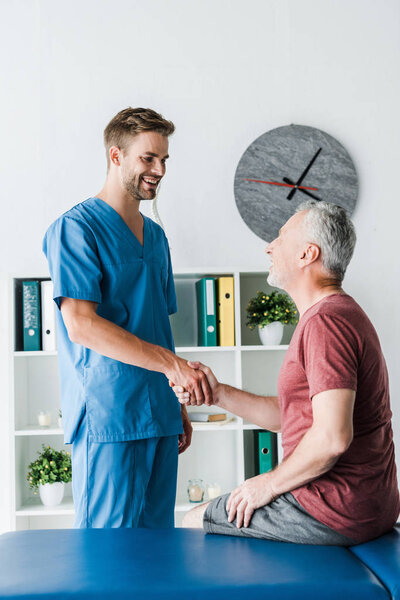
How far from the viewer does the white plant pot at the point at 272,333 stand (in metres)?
2.71

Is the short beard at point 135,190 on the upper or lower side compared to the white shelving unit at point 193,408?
upper

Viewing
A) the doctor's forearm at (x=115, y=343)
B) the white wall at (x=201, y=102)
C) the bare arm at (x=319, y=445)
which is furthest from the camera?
the white wall at (x=201, y=102)

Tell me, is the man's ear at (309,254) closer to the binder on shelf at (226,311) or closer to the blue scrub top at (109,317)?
the blue scrub top at (109,317)

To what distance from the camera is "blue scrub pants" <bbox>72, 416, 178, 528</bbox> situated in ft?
5.56

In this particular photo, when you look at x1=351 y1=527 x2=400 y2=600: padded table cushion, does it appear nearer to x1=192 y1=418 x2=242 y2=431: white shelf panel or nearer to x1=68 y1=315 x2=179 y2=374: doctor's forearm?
x1=68 y1=315 x2=179 y2=374: doctor's forearm

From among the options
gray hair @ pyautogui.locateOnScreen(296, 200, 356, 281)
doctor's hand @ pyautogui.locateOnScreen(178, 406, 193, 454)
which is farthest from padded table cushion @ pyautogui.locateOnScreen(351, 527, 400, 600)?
doctor's hand @ pyautogui.locateOnScreen(178, 406, 193, 454)

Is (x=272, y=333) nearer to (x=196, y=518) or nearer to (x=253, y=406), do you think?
(x=253, y=406)

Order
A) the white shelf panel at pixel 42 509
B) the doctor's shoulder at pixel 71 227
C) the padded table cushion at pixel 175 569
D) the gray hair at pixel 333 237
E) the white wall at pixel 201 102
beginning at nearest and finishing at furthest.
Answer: the padded table cushion at pixel 175 569
the gray hair at pixel 333 237
the doctor's shoulder at pixel 71 227
the white shelf panel at pixel 42 509
the white wall at pixel 201 102

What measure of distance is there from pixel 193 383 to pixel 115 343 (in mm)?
234

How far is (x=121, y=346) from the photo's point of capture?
167 cm

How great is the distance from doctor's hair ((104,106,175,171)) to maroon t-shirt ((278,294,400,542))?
0.84m

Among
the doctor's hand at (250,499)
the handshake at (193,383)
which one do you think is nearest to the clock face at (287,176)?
the handshake at (193,383)

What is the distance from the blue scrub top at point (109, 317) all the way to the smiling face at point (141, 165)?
9 cm

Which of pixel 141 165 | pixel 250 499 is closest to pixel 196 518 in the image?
pixel 250 499
